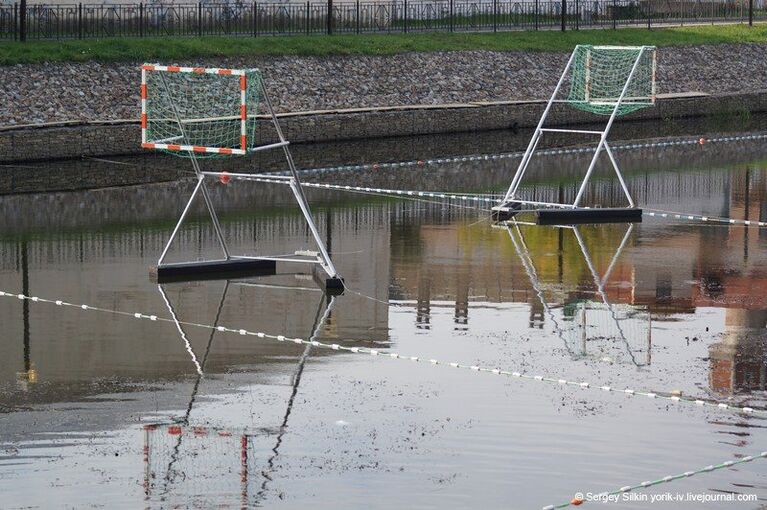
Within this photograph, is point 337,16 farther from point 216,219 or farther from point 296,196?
point 296,196

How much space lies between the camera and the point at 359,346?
1579cm

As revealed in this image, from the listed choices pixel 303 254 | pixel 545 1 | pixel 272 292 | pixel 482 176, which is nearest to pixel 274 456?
pixel 272 292

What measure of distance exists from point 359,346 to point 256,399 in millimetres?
2320

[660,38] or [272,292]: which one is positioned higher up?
[660,38]

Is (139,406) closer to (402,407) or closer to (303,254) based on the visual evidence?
(402,407)

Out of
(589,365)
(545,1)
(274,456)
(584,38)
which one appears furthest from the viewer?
(545,1)

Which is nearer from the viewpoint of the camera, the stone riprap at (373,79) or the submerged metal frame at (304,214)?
the submerged metal frame at (304,214)

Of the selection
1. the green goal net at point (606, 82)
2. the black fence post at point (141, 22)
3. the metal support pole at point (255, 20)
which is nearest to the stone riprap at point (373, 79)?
the black fence post at point (141, 22)

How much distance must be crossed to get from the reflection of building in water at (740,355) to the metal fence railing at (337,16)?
2489cm

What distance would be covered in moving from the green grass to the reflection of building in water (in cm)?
2215

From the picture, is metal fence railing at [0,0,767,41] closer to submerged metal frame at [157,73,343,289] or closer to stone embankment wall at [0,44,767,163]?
stone embankment wall at [0,44,767,163]

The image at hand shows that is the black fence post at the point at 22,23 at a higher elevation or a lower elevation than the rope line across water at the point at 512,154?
higher

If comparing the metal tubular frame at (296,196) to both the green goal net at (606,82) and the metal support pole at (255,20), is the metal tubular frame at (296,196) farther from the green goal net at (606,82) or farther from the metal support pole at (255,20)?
the metal support pole at (255,20)

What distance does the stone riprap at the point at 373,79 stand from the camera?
114 ft
